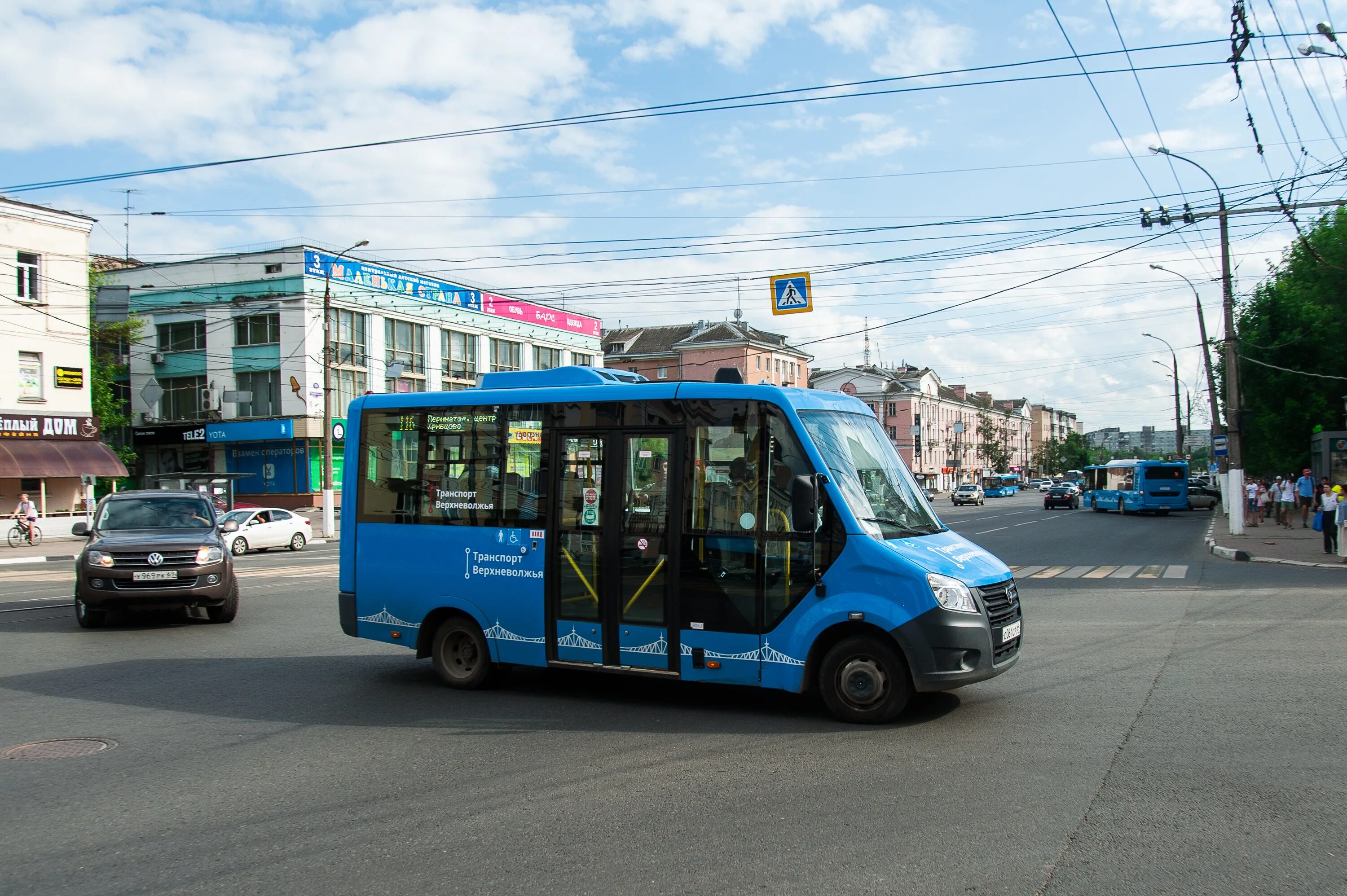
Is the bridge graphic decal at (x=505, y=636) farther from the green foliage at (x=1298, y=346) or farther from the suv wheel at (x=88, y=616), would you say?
the green foliage at (x=1298, y=346)

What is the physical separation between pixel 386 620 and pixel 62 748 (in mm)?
2696

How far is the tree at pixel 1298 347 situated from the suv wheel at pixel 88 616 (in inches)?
1386

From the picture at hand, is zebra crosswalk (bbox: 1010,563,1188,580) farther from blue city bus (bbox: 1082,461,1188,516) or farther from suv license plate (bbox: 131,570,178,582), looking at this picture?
blue city bus (bbox: 1082,461,1188,516)

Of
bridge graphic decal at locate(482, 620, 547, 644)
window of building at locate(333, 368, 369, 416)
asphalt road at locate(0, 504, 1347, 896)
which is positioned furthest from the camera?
window of building at locate(333, 368, 369, 416)

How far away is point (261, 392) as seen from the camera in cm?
4738

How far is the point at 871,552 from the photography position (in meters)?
7.18

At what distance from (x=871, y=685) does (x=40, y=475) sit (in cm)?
3534

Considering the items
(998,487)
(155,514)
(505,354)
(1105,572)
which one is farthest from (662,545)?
(998,487)

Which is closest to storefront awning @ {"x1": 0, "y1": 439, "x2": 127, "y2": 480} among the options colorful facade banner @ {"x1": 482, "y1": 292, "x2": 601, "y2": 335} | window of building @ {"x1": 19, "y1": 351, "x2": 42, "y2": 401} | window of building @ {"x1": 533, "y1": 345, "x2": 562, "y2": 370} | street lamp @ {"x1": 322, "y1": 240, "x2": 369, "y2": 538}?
window of building @ {"x1": 19, "y1": 351, "x2": 42, "y2": 401}

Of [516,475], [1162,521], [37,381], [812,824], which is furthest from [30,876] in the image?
[1162,521]

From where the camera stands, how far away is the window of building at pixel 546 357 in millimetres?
59906

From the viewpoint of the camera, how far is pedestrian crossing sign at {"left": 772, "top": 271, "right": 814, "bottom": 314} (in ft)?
73.4

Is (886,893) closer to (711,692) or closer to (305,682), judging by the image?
(711,692)

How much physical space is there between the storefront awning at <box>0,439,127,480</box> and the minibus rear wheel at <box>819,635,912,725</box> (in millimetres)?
34424
